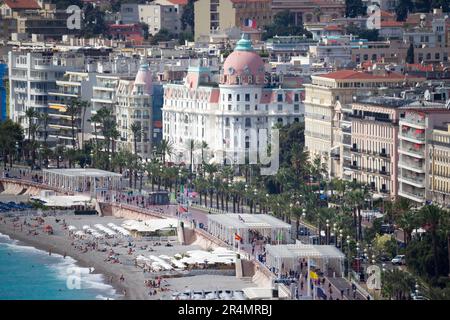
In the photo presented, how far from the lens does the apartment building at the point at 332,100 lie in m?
109

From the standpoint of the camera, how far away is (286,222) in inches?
3590

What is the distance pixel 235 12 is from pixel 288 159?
249 ft

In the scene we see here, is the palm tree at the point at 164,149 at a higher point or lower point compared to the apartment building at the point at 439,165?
lower

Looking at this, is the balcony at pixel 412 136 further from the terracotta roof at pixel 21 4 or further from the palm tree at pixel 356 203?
the terracotta roof at pixel 21 4

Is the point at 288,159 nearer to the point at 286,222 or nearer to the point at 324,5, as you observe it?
the point at 286,222

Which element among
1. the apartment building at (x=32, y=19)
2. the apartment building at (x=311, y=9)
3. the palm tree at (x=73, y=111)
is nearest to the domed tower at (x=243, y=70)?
the palm tree at (x=73, y=111)

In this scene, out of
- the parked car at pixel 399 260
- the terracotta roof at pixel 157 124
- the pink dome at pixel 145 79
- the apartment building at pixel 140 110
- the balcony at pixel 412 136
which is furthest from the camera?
the pink dome at pixel 145 79

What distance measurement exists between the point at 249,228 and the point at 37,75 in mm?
56716

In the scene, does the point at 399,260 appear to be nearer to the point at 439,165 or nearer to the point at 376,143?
the point at 439,165

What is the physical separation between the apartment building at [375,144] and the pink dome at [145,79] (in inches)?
945

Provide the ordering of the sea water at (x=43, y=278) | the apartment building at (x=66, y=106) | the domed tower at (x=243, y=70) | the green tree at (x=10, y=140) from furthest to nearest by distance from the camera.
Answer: the apartment building at (x=66, y=106)
the green tree at (x=10, y=140)
the domed tower at (x=243, y=70)
the sea water at (x=43, y=278)

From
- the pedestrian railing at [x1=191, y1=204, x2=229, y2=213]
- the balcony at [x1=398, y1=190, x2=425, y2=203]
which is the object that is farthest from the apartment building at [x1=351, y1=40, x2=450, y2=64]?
the balcony at [x1=398, y1=190, x2=425, y2=203]
